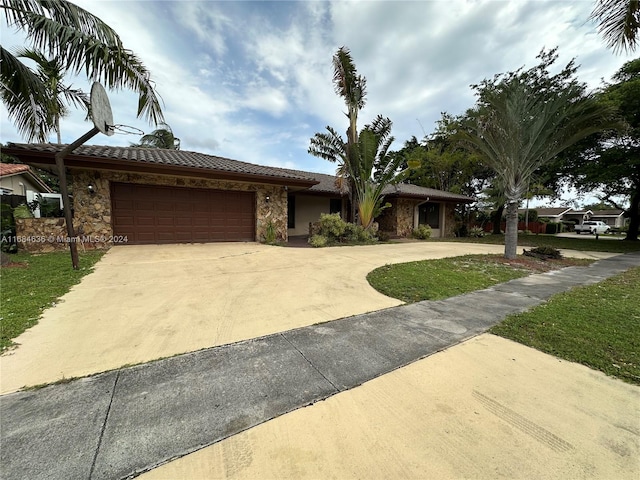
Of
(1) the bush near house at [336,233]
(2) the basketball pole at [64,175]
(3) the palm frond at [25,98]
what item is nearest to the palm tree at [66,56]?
(3) the palm frond at [25,98]

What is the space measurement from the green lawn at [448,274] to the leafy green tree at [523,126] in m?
1.16

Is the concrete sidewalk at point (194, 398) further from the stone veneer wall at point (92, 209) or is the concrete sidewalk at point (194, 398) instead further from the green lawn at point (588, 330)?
the stone veneer wall at point (92, 209)

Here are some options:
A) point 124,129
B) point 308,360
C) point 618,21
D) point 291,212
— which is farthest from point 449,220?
point 308,360

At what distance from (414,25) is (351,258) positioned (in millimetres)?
7547

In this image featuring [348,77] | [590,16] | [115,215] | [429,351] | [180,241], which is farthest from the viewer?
[348,77]

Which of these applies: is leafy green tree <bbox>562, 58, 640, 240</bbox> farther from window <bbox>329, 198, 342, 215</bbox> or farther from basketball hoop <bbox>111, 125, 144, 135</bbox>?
basketball hoop <bbox>111, 125, 144, 135</bbox>

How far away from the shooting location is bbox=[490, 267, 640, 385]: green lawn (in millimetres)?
2646

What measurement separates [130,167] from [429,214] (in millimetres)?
17729

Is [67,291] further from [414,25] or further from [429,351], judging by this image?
[414,25]

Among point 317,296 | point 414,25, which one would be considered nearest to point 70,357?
point 317,296

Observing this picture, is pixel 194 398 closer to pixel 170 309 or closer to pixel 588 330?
pixel 170 309

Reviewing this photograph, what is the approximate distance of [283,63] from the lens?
424 inches

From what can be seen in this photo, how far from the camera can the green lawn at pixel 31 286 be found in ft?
10.6

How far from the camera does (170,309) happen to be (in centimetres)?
384
